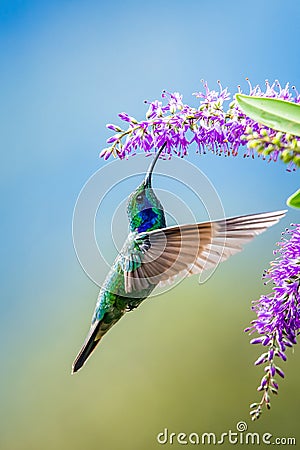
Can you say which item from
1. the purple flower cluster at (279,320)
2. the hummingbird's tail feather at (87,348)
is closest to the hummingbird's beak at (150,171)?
the purple flower cluster at (279,320)

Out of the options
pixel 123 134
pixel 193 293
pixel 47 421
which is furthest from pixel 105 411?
pixel 123 134

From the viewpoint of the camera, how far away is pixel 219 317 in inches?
113

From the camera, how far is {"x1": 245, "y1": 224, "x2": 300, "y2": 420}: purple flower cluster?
587 millimetres

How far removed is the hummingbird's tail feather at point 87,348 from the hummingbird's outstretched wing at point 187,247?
0.18 metres

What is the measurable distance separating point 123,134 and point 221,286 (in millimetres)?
2286

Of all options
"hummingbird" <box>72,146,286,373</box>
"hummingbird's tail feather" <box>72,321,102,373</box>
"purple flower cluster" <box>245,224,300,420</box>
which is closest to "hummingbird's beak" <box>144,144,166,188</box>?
"hummingbird" <box>72,146,286,373</box>

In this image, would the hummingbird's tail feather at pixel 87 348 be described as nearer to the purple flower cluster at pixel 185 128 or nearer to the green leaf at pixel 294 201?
the purple flower cluster at pixel 185 128

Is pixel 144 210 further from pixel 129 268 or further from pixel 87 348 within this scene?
pixel 87 348

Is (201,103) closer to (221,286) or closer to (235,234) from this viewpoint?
(235,234)

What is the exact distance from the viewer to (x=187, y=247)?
675 mm

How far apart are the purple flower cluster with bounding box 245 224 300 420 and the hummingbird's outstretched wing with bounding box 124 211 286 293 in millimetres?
50

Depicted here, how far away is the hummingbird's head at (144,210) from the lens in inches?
33.5

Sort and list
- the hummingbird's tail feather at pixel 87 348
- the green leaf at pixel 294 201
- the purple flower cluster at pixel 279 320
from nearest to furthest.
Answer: the green leaf at pixel 294 201 → the purple flower cluster at pixel 279 320 → the hummingbird's tail feather at pixel 87 348

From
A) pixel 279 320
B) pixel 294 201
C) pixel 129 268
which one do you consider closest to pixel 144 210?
pixel 129 268
